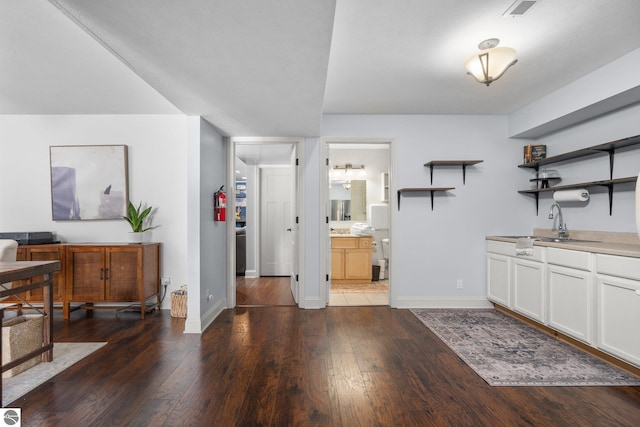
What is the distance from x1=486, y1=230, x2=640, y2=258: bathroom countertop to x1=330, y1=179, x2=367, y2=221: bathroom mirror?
2790mm

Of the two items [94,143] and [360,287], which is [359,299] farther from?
[94,143]

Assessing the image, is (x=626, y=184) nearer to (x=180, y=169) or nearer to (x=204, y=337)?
(x=204, y=337)

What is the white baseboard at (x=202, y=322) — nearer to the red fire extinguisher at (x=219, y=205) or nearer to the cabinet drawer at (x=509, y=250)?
the red fire extinguisher at (x=219, y=205)

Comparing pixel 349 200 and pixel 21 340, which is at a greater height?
pixel 349 200

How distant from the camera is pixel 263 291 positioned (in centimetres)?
504

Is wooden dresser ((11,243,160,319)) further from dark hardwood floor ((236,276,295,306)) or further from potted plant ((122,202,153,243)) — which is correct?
dark hardwood floor ((236,276,295,306))

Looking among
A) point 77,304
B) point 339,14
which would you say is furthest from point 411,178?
point 77,304

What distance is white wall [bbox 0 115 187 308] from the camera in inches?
159

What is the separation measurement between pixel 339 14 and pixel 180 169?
2.74 metres

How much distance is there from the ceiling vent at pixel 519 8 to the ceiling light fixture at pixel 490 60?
1.05ft

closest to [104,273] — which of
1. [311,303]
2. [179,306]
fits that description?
[179,306]

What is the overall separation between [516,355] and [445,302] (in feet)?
4.73

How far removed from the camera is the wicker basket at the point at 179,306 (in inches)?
147

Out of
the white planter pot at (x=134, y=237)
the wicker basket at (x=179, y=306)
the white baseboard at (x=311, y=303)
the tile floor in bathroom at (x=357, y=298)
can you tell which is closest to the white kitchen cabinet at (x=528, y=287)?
the tile floor in bathroom at (x=357, y=298)
